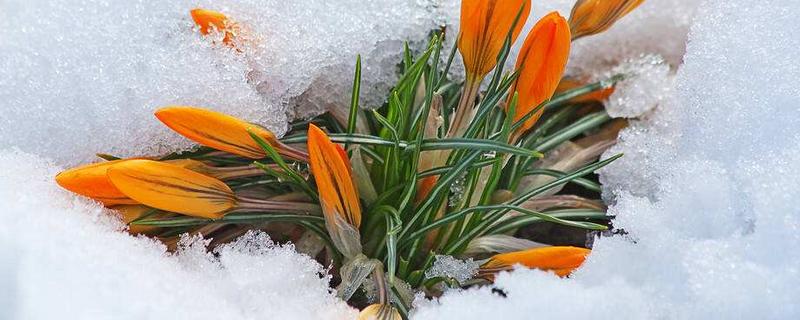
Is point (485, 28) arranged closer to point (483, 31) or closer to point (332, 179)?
point (483, 31)

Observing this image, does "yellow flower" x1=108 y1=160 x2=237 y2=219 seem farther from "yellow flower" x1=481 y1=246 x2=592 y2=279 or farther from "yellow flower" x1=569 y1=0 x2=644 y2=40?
"yellow flower" x1=569 y1=0 x2=644 y2=40

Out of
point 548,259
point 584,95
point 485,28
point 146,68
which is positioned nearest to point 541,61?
point 485,28

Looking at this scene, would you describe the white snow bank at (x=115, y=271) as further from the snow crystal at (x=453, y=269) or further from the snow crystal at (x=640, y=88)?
the snow crystal at (x=640, y=88)

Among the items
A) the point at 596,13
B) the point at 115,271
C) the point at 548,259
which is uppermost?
the point at 596,13

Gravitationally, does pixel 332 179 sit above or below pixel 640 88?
below

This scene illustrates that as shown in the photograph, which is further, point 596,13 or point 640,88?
point 640,88

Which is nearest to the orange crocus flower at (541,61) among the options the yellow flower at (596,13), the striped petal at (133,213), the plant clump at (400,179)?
the plant clump at (400,179)

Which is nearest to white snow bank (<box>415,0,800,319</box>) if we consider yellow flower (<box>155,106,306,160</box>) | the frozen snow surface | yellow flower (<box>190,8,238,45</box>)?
the frozen snow surface
